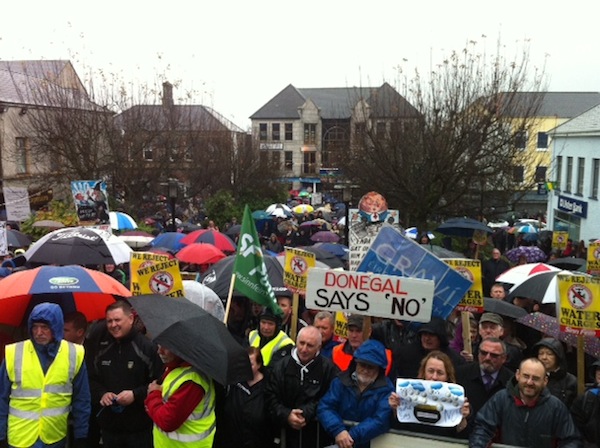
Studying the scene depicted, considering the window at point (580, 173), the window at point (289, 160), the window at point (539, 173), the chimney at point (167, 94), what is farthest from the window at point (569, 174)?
the window at point (289, 160)

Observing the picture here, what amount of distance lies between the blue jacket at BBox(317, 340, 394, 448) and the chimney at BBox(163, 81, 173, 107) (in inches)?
994

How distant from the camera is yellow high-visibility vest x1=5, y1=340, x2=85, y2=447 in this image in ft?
15.8

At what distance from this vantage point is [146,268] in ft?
24.3

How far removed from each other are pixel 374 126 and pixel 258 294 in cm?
1672

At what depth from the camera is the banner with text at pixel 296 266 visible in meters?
7.82

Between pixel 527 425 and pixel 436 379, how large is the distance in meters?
0.67

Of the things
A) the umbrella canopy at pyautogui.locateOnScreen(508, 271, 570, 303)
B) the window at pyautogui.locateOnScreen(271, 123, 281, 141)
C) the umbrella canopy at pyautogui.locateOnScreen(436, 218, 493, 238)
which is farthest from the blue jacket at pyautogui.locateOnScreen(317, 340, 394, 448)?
the window at pyautogui.locateOnScreen(271, 123, 281, 141)

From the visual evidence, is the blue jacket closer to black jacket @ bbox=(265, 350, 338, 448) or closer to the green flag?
black jacket @ bbox=(265, 350, 338, 448)

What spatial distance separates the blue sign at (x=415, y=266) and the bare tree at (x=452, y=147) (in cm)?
1459

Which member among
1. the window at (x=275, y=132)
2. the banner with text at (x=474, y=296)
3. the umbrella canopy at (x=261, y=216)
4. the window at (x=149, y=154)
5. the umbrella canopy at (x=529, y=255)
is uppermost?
the window at (x=275, y=132)

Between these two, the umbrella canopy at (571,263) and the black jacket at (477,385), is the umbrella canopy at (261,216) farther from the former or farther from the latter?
the black jacket at (477,385)

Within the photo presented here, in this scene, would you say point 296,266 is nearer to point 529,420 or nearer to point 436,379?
point 436,379

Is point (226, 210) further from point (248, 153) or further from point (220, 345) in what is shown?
point (220, 345)

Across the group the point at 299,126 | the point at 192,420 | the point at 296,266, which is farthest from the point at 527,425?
the point at 299,126
